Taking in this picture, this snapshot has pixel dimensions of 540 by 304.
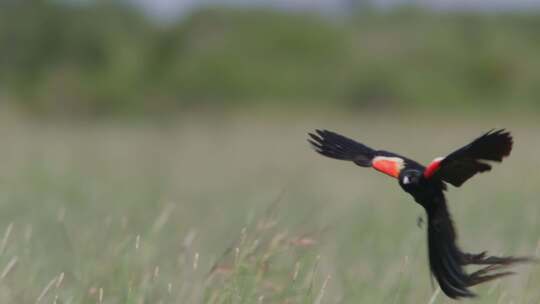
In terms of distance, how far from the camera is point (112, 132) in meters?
13.9

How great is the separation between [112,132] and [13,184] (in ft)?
25.2

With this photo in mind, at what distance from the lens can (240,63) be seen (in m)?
23.9

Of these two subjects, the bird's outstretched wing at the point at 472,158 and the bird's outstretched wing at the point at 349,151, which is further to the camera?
the bird's outstretched wing at the point at 349,151

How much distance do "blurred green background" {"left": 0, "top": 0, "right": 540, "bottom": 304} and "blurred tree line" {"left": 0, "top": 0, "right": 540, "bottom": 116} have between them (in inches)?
2.0

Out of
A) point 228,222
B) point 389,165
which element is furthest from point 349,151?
point 228,222

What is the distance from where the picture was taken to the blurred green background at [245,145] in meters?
2.93

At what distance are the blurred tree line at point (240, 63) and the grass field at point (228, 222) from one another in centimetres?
924

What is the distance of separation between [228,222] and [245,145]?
5.91 metres

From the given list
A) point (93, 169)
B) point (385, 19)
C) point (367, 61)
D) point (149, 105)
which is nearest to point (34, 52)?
point (149, 105)

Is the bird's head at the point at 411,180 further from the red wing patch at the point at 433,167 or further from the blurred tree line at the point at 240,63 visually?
the blurred tree line at the point at 240,63

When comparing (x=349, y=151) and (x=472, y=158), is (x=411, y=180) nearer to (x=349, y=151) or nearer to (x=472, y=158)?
(x=472, y=158)

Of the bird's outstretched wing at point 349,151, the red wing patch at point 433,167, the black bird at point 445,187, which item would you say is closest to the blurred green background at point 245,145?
the bird's outstretched wing at point 349,151

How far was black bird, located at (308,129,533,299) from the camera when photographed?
6.31 feet

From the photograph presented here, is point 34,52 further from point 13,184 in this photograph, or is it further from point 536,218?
point 536,218
